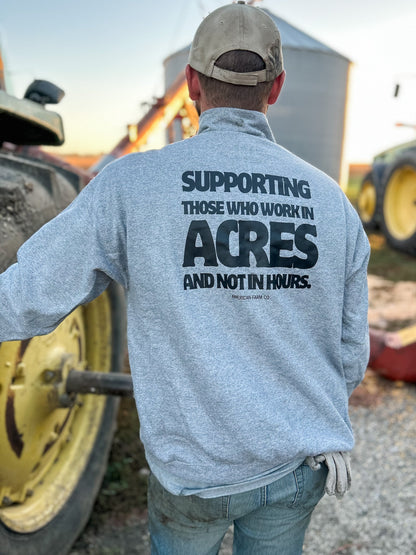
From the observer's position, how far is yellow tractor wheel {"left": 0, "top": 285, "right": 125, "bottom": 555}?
5.43 feet

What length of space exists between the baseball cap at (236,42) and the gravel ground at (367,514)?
188 cm

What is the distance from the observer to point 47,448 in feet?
6.36

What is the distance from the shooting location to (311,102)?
631 centimetres

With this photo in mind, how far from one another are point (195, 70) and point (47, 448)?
4.91 ft

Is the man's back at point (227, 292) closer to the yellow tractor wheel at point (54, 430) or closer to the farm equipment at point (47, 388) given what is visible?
the farm equipment at point (47, 388)

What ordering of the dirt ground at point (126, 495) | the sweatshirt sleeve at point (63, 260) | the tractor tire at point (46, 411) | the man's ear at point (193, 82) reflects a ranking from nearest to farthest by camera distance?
the sweatshirt sleeve at point (63, 260), the man's ear at point (193, 82), the tractor tire at point (46, 411), the dirt ground at point (126, 495)

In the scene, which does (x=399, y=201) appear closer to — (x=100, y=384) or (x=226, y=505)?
(x=100, y=384)

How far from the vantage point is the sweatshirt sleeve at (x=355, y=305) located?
46.2 inches

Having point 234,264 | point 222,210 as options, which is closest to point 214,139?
point 222,210

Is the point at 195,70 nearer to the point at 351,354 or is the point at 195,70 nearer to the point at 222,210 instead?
the point at 222,210

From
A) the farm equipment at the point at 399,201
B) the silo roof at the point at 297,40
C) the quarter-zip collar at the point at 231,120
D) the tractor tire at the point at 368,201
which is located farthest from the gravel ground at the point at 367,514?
the tractor tire at the point at 368,201

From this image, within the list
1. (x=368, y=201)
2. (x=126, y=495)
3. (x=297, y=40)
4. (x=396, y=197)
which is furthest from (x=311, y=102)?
(x=126, y=495)

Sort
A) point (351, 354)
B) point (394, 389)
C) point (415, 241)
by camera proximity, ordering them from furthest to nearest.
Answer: point (415, 241) < point (394, 389) < point (351, 354)

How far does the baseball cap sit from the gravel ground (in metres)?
1.88
